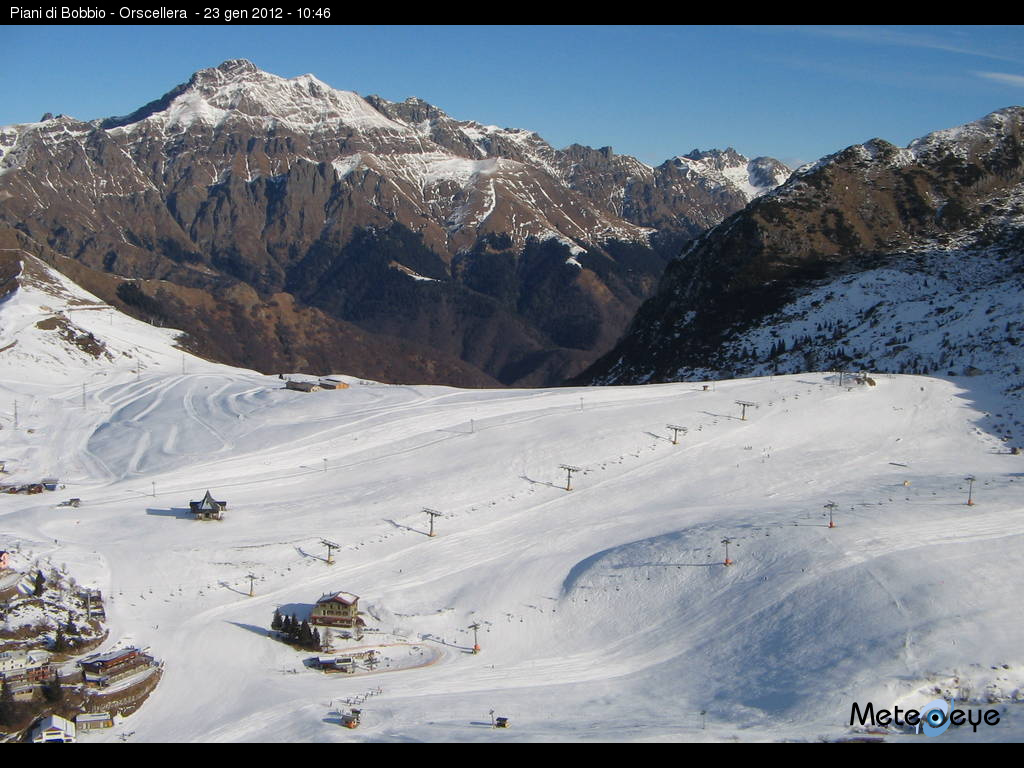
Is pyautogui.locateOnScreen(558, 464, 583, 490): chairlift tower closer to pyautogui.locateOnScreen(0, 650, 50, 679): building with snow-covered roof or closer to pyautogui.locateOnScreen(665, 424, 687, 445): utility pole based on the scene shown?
pyautogui.locateOnScreen(665, 424, 687, 445): utility pole

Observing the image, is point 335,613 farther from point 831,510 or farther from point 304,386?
point 304,386

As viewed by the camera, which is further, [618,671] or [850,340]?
[850,340]

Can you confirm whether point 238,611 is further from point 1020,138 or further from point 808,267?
point 1020,138

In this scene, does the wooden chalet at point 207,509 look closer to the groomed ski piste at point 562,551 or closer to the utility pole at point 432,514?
the groomed ski piste at point 562,551

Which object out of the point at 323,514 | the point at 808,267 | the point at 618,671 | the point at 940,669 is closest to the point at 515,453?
the point at 323,514

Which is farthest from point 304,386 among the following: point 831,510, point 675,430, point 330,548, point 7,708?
point 7,708

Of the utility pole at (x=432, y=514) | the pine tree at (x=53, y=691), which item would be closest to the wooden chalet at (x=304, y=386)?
the utility pole at (x=432, y=514)
